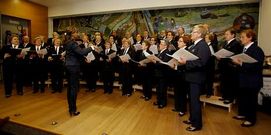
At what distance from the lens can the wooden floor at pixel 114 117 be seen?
2.96 meters

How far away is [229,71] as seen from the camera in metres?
4.00

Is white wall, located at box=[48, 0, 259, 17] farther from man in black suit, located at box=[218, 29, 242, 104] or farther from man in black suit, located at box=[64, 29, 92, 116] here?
man in black suit, located at box=[64, 29, 92, 116]

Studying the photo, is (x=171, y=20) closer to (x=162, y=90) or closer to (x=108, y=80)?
(x=108, y=80)

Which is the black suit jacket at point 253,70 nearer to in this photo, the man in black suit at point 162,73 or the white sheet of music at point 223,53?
the white sheet of music at point 223,53

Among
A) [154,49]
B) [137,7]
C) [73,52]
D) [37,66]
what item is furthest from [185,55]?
[137,7]

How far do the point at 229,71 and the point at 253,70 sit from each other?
0.99 metres

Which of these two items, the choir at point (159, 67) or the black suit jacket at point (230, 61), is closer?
the choir at point (159, 67)

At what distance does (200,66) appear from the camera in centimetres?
278

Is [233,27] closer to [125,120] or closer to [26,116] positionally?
[125,120]

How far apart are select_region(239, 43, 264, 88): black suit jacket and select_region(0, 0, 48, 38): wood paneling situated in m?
7.32

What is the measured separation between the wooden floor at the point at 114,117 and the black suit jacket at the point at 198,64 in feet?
2.59

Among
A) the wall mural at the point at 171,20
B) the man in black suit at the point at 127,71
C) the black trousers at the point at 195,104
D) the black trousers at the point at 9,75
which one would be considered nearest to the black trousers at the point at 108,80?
the man in black suit at the point at 127,71

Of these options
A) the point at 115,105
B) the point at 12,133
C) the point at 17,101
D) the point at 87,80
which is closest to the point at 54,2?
the point at 87,80

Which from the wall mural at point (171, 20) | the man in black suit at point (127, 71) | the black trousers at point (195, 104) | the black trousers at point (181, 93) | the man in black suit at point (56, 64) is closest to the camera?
the black trousers at point (195, 104)
